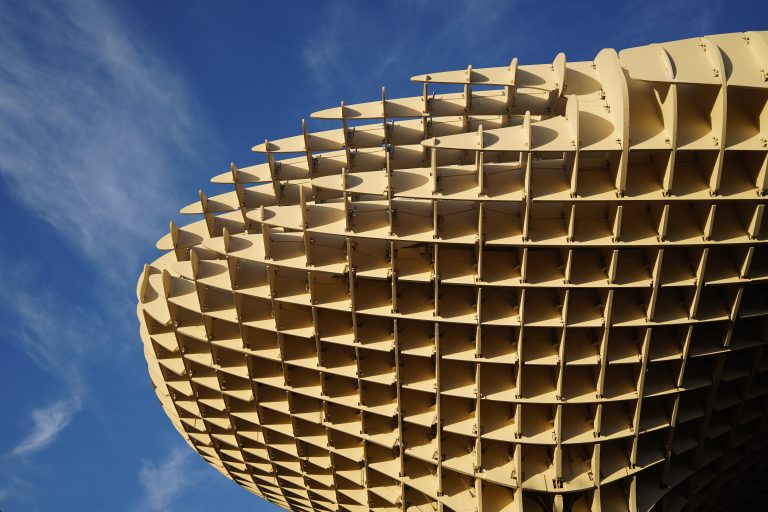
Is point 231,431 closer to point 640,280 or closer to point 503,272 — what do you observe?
point 503,272

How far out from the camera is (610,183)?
68.6 feet

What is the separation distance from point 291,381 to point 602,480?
13.9m

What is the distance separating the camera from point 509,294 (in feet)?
79.6

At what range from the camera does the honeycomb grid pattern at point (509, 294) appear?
20.4m

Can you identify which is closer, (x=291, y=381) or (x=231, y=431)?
(x=291, y=381)

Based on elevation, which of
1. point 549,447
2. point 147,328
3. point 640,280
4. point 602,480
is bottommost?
point 602,480

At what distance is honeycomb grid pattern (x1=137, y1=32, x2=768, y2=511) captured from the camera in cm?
2038

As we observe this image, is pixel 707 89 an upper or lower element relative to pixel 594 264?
upper

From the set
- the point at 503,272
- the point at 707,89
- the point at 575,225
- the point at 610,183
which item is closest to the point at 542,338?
the point at 503,272

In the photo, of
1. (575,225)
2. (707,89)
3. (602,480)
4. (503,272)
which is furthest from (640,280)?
(602,480)

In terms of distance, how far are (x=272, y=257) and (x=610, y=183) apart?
12998 mm

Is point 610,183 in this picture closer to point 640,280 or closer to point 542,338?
point 640,280

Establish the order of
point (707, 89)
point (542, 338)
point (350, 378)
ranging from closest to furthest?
point (707, 89)
point (542, 338)
point (350, 378)

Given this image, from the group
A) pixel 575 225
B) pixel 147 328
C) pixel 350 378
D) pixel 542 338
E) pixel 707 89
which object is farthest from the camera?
pixel 147 328
